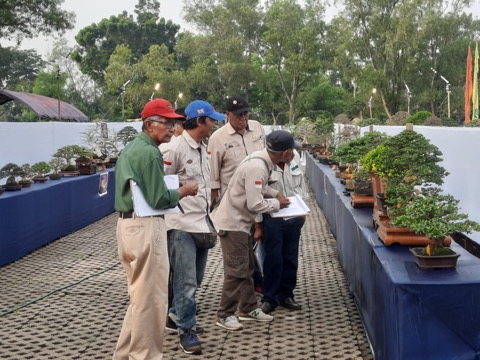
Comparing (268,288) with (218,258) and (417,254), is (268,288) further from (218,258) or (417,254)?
(218,258)

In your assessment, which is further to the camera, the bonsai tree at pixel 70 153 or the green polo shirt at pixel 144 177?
the bonsai tree at pixel 70 153

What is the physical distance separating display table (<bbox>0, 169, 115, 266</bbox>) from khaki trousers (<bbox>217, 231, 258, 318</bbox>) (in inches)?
136

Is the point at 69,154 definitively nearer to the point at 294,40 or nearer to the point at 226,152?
the point at 226,152

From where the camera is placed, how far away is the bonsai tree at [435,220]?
393cm

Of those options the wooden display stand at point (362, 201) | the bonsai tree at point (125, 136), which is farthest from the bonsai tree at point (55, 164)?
the wooden display stand at point (362, 201)

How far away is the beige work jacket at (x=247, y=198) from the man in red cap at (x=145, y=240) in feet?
3.83

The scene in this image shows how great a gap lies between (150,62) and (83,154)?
157 ft

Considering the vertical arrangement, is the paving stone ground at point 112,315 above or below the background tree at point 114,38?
below

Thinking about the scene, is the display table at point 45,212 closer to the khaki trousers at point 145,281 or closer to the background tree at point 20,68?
the khaki trousers at point 145,281

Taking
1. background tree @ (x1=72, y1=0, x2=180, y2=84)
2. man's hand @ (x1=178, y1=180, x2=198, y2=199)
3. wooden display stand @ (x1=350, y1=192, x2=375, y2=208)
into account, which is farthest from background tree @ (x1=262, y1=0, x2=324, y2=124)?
man's hand @ (x1=178, y1=180, x2=198, y2=199)

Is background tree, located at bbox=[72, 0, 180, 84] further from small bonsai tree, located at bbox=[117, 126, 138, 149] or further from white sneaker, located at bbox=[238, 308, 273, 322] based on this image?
white sneaker, located at bbox=[238, 308, 273, 322]

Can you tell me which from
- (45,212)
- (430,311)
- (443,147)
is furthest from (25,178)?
(430,311)

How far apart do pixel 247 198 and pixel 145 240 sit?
143 cm

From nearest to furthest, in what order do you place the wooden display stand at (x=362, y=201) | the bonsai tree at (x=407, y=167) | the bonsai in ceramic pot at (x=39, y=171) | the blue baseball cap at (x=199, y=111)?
the bonsai tree at (x=407, y=167) < the blue baseball cap at (x=199, y=111) < the wooden display stand at (x=362, y=201) < the bonsai in ceramic pot at (x=39, y=171)
